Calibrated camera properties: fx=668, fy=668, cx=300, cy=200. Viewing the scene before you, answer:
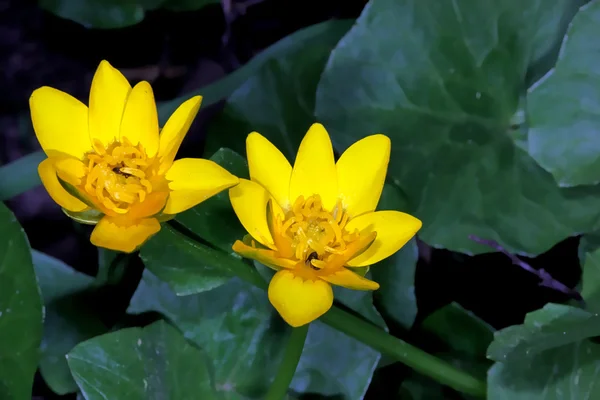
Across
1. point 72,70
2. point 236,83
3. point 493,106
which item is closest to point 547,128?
point 493,106

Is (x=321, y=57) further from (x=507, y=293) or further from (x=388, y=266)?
(x=507, y=293)

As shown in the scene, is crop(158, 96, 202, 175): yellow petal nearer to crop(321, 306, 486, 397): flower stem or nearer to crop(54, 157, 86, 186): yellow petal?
crop(54, 157, 86, 186): yellow petal

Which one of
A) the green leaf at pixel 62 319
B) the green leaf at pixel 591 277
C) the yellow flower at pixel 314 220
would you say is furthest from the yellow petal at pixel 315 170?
the green leaf at pixel 62 319

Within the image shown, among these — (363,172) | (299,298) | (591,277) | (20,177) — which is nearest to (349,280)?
(299,298)

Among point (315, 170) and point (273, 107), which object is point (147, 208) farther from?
point (273, 107)

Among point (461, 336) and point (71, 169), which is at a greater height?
point (71, 169)
